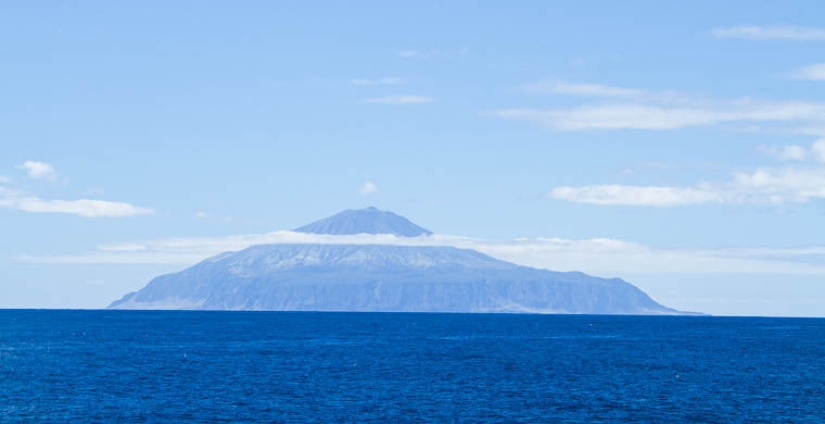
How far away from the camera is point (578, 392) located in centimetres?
12150

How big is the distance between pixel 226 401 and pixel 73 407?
50.9 ft

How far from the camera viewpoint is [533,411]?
104875mm

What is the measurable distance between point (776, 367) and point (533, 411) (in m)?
73.2

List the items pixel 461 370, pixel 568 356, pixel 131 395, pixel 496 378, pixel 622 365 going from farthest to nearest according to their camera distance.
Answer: pixel 568 356, pixel 622 365, pixel 461 370, pixel 496 378, pixel 131 395

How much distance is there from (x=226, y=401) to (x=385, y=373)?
1505 inches

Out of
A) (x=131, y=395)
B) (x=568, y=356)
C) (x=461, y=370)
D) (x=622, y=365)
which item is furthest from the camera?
(x=568, y=356)

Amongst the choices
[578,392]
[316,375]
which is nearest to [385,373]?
[316,375]

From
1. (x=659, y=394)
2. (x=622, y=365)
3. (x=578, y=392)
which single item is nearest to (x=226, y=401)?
(x=578, y=392)

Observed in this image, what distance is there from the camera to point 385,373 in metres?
144

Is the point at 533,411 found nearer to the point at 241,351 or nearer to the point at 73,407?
the point at 73,407

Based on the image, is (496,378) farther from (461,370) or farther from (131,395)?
(131,395)

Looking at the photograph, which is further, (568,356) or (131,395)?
(568,356)

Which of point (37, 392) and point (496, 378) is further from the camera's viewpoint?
point (496, 378)

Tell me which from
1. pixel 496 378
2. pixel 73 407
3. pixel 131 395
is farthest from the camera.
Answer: pixel 496 378
